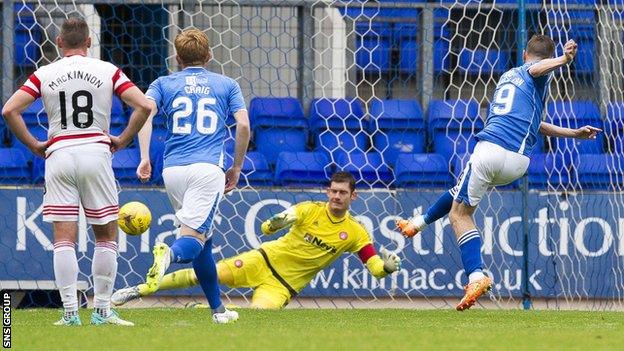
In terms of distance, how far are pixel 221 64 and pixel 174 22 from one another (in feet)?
2.26

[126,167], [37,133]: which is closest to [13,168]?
[37,133]

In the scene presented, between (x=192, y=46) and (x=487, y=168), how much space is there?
8.27 ft

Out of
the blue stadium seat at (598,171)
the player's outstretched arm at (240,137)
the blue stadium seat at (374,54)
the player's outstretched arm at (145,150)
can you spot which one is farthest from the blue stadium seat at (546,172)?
the player's outstretched arm at (145,150)

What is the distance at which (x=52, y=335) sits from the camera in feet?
24.0

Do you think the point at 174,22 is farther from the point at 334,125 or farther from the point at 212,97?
the point at 212,97

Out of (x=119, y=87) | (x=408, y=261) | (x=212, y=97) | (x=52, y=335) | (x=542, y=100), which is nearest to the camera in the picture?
(x=52, y=335)

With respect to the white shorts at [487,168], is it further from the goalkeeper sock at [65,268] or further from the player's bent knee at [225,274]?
the goalkeeper sock at [65,268]

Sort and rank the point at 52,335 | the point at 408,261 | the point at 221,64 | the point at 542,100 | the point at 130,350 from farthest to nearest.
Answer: the point at 221,64, the point at 408,261, the point at 542,100, the point at 52,335, the point at 130,350

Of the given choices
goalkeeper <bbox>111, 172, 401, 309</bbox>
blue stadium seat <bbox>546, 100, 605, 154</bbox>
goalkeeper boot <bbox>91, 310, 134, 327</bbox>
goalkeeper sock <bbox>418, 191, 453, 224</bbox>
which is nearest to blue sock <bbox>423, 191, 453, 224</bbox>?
goalkeeper sock <bbox>418, 191, 453, 224</bbox>

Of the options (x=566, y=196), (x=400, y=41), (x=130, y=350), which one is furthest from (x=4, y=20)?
(x=130, y=350)

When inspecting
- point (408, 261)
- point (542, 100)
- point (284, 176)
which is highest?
point (542, 100)

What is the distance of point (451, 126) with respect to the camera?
13086mm

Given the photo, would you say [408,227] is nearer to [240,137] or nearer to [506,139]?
[506,139]

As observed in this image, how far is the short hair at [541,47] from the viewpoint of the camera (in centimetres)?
966
